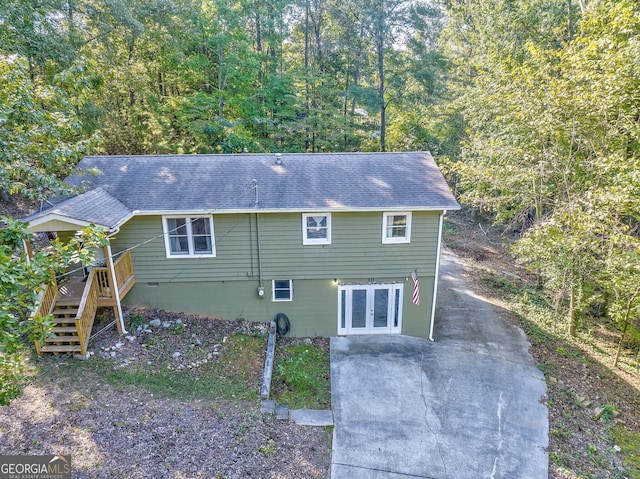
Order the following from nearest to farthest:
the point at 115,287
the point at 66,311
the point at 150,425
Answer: the point at 150,425, the point at 66,311, the point at 115,287

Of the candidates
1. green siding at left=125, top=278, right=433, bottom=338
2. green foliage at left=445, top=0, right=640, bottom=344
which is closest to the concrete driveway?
green siding at left=125, top=278, right=433, bottom=338

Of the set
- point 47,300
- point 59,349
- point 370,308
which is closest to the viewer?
point 59,349

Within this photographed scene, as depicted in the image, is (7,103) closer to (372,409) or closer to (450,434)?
(372,409)

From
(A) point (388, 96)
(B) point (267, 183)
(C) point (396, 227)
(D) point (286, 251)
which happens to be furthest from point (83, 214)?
(A) point (388, 96)

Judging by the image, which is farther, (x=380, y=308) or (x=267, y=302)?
(x=380, y=308)

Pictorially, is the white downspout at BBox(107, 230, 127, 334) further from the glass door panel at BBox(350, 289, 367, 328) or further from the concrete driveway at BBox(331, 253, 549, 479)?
the glass door panel at BBox(350, 289, 367, 328)

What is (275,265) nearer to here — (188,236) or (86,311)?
(188,236)
